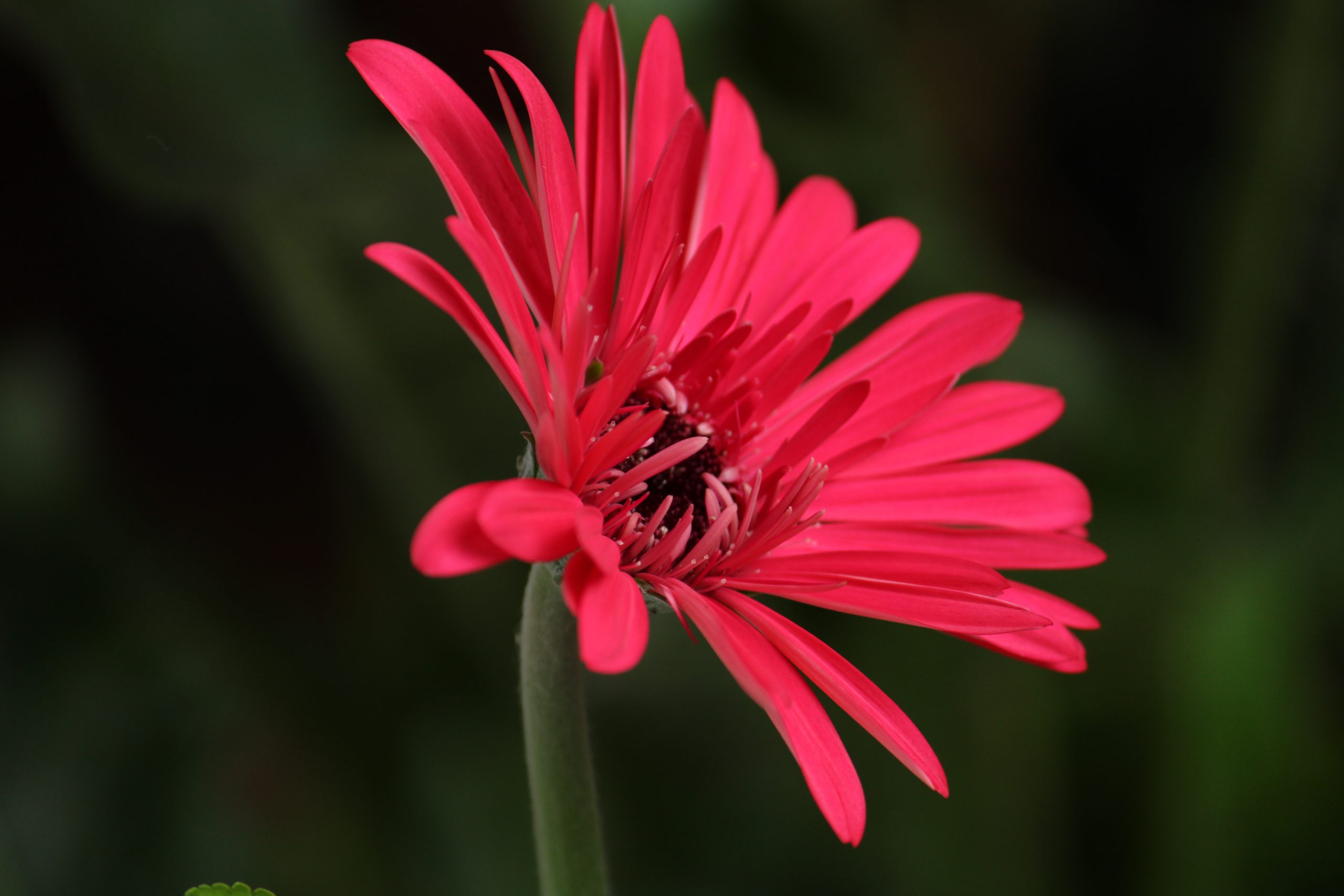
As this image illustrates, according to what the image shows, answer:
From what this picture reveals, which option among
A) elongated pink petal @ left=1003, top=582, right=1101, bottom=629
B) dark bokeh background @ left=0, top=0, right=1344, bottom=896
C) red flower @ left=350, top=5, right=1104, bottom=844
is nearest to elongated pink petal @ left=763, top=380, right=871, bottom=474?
red flower @ left=350, top=5, right=1104, bottom=844

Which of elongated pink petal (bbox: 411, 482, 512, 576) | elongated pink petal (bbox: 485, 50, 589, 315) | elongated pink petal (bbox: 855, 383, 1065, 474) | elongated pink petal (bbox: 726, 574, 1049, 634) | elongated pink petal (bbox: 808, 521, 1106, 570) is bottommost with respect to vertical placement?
elongated pink petal (bbox: 411, 482, 512, 576)

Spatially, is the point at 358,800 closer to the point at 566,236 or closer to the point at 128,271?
the point at 128,271

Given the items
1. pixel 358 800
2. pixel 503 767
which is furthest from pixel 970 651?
pixel 358 800

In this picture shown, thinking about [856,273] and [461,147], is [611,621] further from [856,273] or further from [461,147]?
[856,273]

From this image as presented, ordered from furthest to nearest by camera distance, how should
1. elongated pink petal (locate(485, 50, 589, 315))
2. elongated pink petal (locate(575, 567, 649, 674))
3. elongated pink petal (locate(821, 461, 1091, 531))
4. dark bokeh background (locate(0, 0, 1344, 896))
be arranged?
1. dark bokeh background (locate(0, 0, 1344, 896))
2. elongated pink petal (locate(821, 461, 1091, 531))
3. elongated pink petal (locate(485, 50, 589, 315))
4. elongated pink petal (locate(575, 567, 649, 674))

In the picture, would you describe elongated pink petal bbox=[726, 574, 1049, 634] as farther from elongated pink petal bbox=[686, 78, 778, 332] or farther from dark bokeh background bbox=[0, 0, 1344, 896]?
dark bokeh background bbox=[0, 0, 1344, 896]

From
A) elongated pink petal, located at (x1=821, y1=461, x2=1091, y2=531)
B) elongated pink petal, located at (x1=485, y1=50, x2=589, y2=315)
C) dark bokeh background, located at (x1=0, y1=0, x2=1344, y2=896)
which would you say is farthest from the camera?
dark bokeh background, located at (x1=0, y1=0, x2=1344, y2=896)

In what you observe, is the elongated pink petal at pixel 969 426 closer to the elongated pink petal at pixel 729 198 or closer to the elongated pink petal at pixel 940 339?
the elongated pink petal at pixel 940 339
